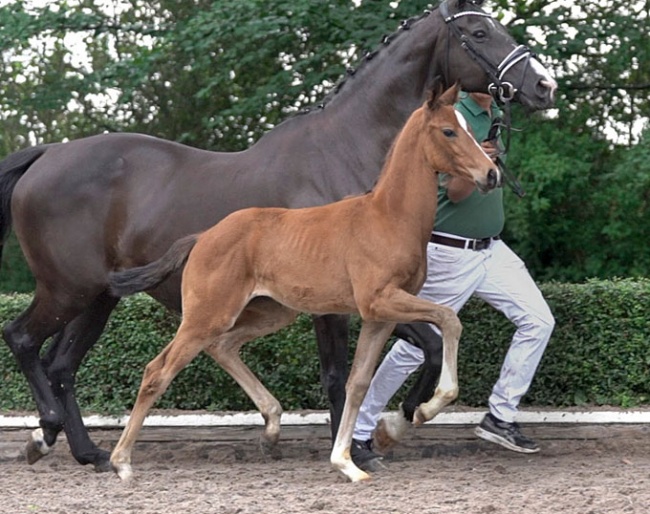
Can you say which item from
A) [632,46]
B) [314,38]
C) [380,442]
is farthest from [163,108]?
[380,442]

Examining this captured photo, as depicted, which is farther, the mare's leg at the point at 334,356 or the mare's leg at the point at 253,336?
the mare's leg at the point at 334,356

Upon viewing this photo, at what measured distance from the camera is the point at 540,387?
6836 mm

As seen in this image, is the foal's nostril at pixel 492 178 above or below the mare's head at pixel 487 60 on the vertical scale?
below

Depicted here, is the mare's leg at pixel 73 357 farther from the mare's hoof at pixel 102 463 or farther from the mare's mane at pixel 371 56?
the mare's mane at pixel 371 56

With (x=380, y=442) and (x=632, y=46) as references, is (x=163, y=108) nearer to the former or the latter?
(x=632, y=46)

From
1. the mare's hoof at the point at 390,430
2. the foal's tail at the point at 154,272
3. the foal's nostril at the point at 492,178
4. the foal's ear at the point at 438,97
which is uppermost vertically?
the foal's ear at the point at 438,97

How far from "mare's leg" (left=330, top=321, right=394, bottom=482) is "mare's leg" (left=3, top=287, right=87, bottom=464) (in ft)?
6.24

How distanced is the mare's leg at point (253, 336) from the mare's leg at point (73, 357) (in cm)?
108

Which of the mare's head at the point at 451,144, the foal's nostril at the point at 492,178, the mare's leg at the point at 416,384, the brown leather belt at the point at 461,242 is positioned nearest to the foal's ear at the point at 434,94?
the mare's head at the point at 451,144

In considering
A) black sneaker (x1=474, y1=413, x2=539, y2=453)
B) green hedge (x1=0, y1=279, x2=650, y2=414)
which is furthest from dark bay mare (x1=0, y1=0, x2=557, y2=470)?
black sneaker (x1=474, y1=413, x2=539, y2=453)

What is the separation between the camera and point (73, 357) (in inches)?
261

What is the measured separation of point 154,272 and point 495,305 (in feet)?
5.79

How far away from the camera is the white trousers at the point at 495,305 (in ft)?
19.1

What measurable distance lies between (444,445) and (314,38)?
3.53 metres
